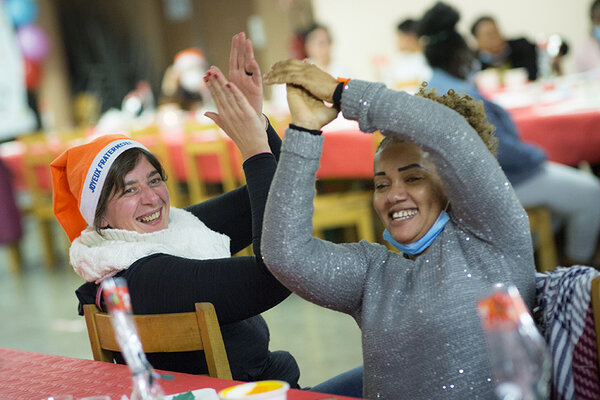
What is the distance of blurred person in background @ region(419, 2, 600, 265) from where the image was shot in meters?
3.31

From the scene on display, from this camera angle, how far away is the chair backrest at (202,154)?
4445 millimetres

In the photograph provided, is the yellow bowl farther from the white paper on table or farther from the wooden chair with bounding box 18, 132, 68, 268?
the wooden chair with bounding box 18, 132, 68, 268

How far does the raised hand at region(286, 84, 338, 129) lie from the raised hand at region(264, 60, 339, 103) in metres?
0.01

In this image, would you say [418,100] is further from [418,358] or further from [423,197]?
[418,358]

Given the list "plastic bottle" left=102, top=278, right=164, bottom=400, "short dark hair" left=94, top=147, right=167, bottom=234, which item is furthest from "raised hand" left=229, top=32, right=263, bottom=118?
"plastic bottle" left=102, top=278, right=164, bottom=400

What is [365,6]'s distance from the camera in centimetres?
938

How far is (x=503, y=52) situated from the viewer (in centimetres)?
571

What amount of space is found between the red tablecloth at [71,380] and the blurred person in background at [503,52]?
14.8 ft

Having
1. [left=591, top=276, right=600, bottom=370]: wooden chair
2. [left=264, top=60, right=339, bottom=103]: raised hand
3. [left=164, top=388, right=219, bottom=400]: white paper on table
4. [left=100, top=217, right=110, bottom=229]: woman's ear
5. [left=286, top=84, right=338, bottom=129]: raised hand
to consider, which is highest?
[left=264, top=60, right=339, bottom=103]: raised hand

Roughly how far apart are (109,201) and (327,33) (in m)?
4.16

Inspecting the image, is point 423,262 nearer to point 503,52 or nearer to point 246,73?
point 246,73

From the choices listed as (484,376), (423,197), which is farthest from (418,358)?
(423,197)

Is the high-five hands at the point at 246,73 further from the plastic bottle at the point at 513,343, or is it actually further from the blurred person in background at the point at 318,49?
the blurred person in background at the point at 318,49

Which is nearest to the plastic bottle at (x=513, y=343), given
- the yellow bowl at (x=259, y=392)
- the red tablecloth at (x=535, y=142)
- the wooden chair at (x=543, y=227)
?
the yellow bowl at (x=259, y=392)
